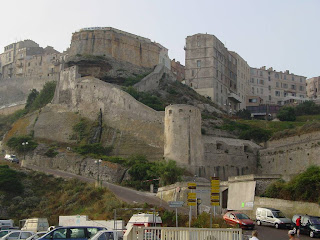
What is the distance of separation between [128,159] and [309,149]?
57.9 ft

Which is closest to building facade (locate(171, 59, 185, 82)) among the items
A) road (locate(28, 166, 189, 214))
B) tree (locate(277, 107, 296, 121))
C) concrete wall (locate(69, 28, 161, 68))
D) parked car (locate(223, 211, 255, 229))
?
concrete wall (locate(69, 28, 161, 68))

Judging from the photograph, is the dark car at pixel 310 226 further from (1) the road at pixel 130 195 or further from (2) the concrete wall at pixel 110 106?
(2) the concrete wall at pixel 110 106

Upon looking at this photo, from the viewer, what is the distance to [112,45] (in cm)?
8250

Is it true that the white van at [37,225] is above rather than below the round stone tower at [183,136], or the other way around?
below

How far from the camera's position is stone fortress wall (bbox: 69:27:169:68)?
270 feet

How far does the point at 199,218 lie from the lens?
25.1 metres

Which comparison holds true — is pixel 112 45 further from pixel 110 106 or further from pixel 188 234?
pixel 188 234

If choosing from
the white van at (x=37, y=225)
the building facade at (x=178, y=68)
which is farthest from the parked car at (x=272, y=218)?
the building facade at (x=178, y=68)

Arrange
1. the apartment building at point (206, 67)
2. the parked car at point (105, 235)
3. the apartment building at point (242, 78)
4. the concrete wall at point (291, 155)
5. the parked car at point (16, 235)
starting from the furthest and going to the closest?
the apartment building at point (242, 78) < the apartment building at point (206, 67) < the concrete wall at point (291, 155) < the parked car at point (16, 235) < the parked car at point (105, 235)

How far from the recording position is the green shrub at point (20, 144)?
198 feet

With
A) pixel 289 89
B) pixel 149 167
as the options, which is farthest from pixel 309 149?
pixel 289 89

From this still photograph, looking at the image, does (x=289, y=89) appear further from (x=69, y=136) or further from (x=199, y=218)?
(x=199, y=218)

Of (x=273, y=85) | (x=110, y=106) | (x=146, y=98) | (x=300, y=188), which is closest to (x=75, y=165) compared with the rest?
(x=110, y=106)

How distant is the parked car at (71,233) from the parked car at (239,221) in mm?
8962
